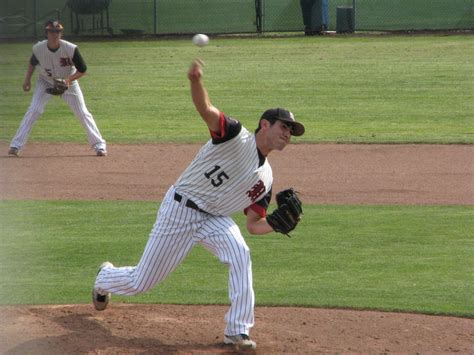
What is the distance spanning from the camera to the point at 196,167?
6172 millimetres

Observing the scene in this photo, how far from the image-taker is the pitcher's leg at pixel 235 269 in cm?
606

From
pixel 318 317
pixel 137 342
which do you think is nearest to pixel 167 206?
pixel 137 342

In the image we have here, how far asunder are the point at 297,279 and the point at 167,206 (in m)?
2.05

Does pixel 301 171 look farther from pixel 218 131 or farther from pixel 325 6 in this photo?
pixel 325 6

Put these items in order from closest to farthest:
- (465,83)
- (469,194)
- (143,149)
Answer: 1. (469,194)
2. (143,149)
3. (465,83)

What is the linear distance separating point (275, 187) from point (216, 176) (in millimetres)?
5766

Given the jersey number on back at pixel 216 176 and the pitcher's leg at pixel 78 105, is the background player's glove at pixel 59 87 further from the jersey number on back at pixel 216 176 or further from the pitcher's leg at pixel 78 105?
the jersey number on back at pixel 216 176

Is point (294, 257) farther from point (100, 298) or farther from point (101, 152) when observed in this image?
point (101, 152)

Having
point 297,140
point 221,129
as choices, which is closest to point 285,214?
point 221,129

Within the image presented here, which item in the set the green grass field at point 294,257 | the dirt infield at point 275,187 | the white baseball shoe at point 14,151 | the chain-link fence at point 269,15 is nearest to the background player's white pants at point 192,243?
the dirt infield at point 275,187

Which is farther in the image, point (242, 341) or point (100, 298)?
point (100, 298)

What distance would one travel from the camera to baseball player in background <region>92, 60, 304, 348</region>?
6.05m

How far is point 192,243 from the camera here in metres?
6.27

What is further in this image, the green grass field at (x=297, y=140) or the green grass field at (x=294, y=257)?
the green grass field at (x=297, y=140)
